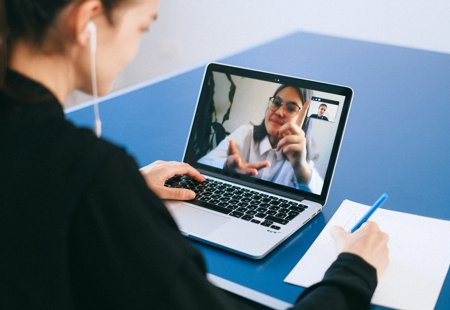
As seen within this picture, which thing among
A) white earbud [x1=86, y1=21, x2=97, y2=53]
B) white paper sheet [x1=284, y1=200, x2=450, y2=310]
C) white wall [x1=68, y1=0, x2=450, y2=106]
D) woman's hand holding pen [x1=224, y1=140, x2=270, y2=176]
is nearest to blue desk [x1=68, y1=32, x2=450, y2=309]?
white paper sheet [x1=284, y1=200, x2=450, y2=310]

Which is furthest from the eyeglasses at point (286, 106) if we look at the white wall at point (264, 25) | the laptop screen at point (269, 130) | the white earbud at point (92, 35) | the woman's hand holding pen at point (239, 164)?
the white wall at point (264, 25)

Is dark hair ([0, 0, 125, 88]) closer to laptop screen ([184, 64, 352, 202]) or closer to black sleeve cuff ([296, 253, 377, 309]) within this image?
black sleeve cuff ([296, 253, 377, 309])

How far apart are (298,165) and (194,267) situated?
53cm

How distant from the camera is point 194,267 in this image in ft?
2.21

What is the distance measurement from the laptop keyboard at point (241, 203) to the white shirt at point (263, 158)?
40 mm

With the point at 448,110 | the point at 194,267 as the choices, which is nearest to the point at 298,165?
the point at 194,267

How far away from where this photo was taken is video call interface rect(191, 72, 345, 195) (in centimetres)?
116

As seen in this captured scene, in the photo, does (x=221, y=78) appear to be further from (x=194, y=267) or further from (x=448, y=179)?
(x=194, y=267)

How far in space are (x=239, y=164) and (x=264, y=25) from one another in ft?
8.14

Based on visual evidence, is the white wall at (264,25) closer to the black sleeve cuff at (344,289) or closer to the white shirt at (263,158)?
the white shirt at (263,158)

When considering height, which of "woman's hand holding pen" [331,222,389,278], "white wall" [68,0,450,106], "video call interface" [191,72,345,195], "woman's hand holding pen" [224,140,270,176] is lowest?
"woman's hand holding pen" [331,222,389,278]

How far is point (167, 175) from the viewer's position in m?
1.19

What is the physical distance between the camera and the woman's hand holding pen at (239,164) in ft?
3.94

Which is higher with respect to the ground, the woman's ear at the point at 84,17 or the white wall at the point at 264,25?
the white wall at the point at 264,25
